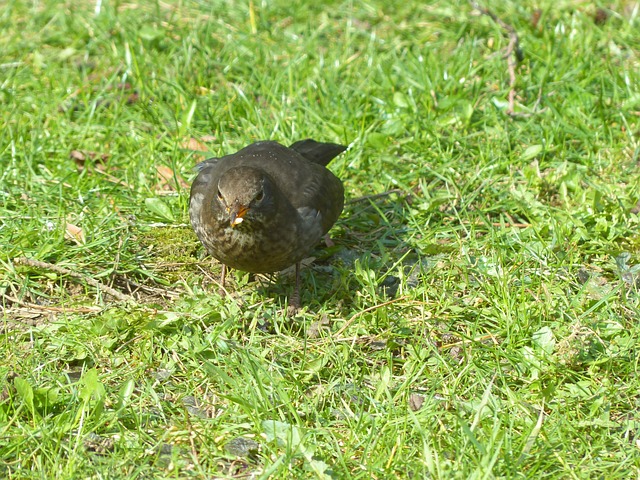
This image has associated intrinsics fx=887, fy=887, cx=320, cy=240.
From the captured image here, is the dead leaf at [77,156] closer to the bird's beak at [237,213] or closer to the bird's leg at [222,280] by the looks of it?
the bird's leg at [222,280]

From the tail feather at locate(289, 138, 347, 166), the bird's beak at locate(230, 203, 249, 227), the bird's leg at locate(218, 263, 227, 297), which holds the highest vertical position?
the bird's beak at locate(230, 203, 249, 227)

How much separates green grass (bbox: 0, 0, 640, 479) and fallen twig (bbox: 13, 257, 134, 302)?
32 millimetres

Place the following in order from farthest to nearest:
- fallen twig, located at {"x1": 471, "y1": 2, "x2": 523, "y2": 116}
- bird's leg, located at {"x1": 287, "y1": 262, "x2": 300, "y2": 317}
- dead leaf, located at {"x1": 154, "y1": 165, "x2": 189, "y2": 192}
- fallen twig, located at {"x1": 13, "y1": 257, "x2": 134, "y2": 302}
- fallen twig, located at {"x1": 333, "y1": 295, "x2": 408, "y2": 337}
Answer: fallen twig, located at {"x1": 471, "y1": 2, "x2": 523, "y2": 116}, dead leaf, located at {"x1": 154, "y1": 165, "x2": 189, "y2": 192}, fallen twig, located at {"x1": 13, "y1": 257, "x2": 134, "y2": 302}, bird's leg, located at {"x1": 287, "y1": 262, "x2": 300, "y2": 317}, fallen twig, located at {"x1": 333, "y1": 295, "x2": 408, "y2": 337}

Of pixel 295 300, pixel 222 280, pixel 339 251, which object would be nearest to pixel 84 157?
pixel 222 280

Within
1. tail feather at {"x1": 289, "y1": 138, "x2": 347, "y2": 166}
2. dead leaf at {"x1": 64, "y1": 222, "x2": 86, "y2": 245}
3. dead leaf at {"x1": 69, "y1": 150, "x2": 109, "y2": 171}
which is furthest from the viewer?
dead leaf at {"x1": 69, "y1": 150, "x2": 109, "y2": 171}

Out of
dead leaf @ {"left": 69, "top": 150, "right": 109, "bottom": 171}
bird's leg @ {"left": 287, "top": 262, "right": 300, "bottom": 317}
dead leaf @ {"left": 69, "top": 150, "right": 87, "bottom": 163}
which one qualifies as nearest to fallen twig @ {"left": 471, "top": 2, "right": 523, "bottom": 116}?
bird's leg @ {"left": 287, "top": 262, "right": 300, "bottom": 317}

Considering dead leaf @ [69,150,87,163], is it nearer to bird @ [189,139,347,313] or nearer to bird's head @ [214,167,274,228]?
bird @ [189,139,347,313]

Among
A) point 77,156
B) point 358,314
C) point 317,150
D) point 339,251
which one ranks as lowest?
point 77,156

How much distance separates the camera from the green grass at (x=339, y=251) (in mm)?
4027

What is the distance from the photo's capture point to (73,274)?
5.25 m

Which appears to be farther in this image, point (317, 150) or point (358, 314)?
point (317, 150)

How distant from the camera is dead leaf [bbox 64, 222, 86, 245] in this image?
18.0 feet

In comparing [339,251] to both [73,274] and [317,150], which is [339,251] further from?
[73,274]

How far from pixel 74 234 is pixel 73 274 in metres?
0.38
